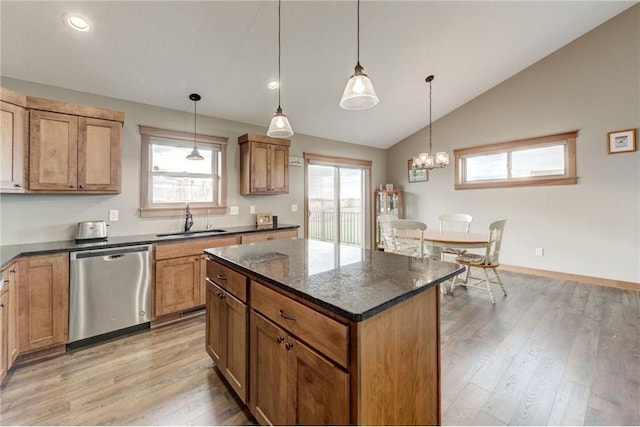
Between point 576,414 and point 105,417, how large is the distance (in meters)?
2.83

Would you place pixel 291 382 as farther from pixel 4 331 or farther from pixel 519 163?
pixel 519 163

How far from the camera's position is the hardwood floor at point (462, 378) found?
1.61 m

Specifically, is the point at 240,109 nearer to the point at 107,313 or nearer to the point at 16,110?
the point at 16,110

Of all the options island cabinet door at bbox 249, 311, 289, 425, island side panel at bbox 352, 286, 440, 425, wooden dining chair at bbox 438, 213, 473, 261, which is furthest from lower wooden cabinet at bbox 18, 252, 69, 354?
wooden dining chair at bbox 438, 213, 473, 261

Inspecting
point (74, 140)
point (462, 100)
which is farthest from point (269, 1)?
point (462, 100)

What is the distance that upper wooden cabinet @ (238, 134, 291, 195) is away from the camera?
12.3 ft

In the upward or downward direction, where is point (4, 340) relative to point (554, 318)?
upward

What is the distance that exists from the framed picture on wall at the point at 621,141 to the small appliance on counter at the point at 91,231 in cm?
654

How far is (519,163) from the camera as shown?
466 cm

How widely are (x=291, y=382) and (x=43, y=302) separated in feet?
7.80

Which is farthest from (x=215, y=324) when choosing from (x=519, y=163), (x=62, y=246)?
(x=519, y=163)

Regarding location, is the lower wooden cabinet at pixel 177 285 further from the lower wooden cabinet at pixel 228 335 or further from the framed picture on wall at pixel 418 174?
the framed picture on wall at pixel 418 174

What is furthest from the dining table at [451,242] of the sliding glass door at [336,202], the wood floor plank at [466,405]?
the sliding glass door at [336,202]

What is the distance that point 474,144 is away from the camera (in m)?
5.10
